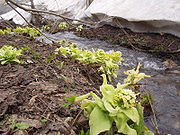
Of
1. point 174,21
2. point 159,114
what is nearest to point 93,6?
point 174,21

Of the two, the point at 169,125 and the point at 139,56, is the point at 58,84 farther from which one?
the point at 139,56

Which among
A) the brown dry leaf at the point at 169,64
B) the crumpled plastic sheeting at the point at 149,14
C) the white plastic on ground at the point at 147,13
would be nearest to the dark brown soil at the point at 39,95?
the brown dry leaf at the point at 169,64

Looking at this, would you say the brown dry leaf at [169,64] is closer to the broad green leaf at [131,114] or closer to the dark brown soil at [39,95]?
the dark brown soil at [39,95]

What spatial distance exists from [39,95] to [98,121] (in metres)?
0.62

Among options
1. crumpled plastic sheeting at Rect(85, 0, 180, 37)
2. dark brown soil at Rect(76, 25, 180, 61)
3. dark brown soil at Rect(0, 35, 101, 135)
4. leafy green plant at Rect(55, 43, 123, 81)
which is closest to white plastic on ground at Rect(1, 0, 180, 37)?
crumpled plastic sheeting at Rect(85, 0, 180, 37)

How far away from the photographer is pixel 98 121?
1003 millimetres

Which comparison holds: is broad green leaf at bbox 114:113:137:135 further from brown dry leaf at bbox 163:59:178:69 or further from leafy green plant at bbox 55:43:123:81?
brown dry leaf at bbox 163:59:178:69

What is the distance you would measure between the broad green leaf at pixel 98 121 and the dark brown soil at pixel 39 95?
175mm

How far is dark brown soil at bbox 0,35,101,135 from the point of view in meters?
1.12

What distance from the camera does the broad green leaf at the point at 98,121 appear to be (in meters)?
0.97

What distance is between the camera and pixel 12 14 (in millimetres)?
15180

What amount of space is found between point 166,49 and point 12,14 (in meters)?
13.9

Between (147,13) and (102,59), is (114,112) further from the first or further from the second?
(147,13)

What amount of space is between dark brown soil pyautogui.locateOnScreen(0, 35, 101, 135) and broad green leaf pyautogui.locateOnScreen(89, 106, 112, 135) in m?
0.17
